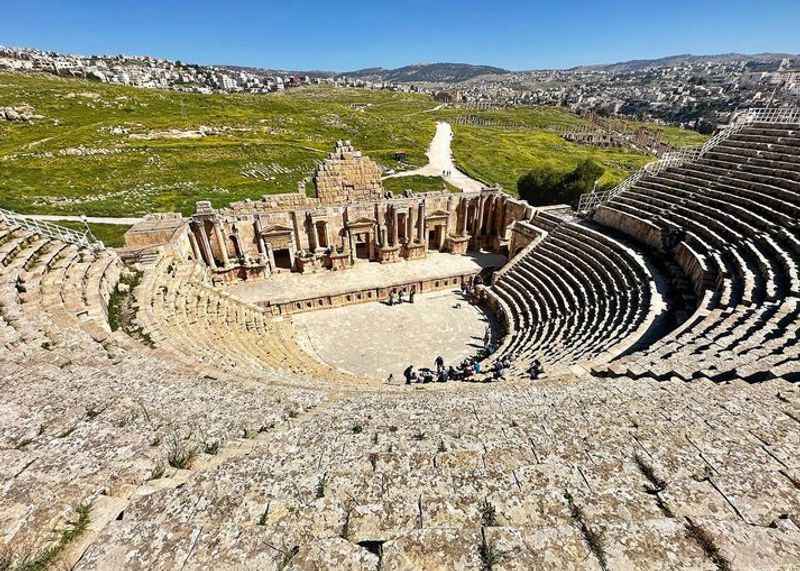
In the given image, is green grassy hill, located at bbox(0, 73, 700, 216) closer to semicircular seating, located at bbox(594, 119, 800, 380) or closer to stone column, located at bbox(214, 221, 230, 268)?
stone column, located at bbox(214, 221, 230, 268)

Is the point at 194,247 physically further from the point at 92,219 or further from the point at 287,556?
the point at 287,556

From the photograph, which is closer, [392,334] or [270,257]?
[392,334]

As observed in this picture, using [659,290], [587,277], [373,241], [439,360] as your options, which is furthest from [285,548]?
[373,241]

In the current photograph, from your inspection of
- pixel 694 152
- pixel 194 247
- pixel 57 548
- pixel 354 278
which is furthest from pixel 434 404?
pixel 694 152

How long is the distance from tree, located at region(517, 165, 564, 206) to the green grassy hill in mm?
7576

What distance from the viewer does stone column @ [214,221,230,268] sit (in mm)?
24344

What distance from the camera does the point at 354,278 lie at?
2572cm

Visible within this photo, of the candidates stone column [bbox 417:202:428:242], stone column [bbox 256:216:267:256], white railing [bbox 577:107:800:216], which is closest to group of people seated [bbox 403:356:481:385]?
stone column [bbox 417:202:428:242]

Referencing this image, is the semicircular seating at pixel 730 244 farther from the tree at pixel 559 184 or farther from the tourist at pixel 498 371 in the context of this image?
the tree at pixel 559 184

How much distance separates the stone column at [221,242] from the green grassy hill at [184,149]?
14883mm

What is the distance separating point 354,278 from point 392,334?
21.3 ft

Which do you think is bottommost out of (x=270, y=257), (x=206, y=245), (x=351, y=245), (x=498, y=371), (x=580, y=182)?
(x=498, y=371)

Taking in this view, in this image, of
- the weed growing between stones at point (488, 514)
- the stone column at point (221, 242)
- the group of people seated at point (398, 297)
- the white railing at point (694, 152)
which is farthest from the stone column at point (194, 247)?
the white railing at point (694, 152)

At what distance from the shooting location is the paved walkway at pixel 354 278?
23688mm
